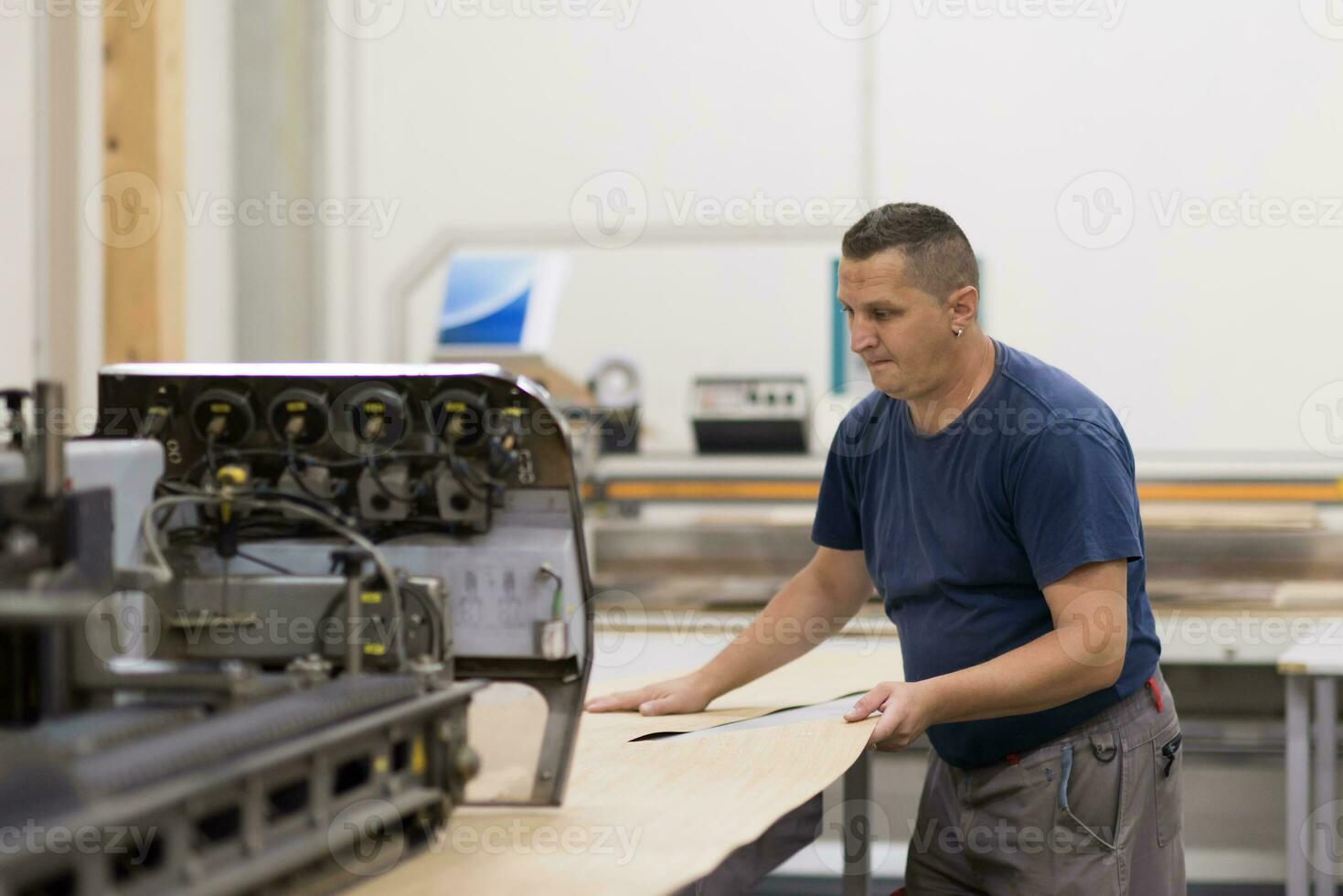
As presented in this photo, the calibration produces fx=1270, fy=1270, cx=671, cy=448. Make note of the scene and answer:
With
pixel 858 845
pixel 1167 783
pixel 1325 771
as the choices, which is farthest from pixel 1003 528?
pixel 1325 771

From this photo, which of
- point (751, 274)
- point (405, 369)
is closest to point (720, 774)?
point (405, 369)

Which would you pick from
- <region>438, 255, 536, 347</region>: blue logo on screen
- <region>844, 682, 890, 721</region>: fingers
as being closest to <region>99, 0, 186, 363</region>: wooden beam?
<region>438, 255, 536, 347</region>: blue logo on screen

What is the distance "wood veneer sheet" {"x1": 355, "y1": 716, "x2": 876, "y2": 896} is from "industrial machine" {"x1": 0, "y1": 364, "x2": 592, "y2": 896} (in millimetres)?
55

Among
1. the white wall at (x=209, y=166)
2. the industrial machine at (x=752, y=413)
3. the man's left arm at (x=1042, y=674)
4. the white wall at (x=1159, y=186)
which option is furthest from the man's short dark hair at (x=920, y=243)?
the white wall at (x=209, y=166)

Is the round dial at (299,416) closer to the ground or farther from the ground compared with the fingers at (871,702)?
farther from the ground

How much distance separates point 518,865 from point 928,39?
10.2 feet

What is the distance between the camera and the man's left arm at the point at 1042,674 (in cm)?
164

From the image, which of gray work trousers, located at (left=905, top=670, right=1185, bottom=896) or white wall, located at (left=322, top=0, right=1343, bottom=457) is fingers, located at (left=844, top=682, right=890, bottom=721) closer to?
gray work trousers, located at (left=905, top=670, right=1185, bottom=896)

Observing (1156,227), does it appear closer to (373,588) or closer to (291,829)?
(373,588)

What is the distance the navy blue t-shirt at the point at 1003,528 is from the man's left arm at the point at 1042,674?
0.13ft

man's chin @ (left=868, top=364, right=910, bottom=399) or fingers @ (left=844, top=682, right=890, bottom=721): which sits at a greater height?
man's chin @ (left=868, top=364, right=910, bottom=399)

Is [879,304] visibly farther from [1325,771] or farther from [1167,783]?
[1325,771]

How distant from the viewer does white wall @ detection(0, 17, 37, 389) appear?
3092mm

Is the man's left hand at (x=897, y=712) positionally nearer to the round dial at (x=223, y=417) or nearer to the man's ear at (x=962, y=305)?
the man's ear at (x=962, y=305)
